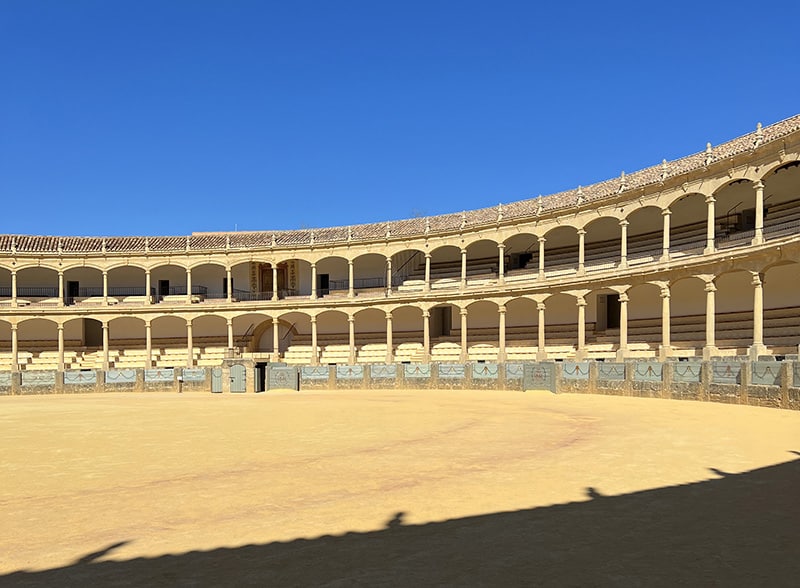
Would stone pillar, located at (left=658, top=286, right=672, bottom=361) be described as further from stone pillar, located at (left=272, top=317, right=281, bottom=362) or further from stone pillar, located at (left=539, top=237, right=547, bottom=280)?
stone pillar, located at (left=272, top=317, right=281, bottom=362)

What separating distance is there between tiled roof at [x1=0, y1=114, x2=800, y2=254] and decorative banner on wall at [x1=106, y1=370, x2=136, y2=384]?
37.9 ft

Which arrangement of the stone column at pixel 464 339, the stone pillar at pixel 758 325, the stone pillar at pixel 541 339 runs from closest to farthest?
the stone pillar at pixel 758 325 → the stone pillar at pixel 541 339 → the stone column at pixel 464 339

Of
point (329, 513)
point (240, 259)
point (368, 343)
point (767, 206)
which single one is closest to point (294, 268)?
point (240, 259)

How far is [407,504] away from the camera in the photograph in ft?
22.3

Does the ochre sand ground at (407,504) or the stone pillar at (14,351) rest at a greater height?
the ochre sand ground at (407,504)

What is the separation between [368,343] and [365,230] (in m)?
7.20

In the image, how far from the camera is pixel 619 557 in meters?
4.96

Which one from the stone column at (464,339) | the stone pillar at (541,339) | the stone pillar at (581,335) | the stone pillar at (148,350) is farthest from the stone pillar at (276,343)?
the stone pillar at (581,335)

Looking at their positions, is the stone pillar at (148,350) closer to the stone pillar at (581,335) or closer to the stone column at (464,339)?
the stone column at (464,339)

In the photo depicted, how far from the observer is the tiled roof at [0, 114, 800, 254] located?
2889cm

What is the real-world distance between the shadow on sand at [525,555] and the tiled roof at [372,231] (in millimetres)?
23315

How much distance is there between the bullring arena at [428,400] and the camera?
533 centimetres

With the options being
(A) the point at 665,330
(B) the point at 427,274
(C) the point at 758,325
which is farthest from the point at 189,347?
(C) the point at 758,325

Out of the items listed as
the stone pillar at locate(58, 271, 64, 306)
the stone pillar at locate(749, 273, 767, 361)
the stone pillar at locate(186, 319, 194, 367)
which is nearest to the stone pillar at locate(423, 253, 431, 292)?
the stone pillar at locate(186, 319, 194, 367)
